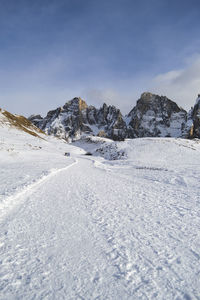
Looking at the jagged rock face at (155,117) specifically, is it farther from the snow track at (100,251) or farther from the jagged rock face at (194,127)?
the snow track at (100,251)

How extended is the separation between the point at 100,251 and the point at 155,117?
189851 mm

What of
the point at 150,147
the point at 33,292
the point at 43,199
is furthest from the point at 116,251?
the point at 150,147

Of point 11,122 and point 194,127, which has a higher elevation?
point 194,127

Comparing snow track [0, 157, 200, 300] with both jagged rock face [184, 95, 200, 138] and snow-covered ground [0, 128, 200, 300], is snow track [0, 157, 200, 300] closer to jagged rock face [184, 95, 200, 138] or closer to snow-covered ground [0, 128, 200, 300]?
snow-covered ground [0, 128, 200, 300]

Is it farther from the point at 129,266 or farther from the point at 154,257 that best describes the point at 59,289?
the point at 154,257

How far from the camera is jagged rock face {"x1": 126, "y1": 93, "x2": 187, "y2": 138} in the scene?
17012cm

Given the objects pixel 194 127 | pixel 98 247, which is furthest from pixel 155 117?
pixel 98 247

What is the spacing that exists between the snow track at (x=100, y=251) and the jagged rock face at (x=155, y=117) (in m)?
174

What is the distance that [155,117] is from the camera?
178 m

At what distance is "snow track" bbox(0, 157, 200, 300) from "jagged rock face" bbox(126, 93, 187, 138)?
174320mm

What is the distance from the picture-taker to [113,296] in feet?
6.85

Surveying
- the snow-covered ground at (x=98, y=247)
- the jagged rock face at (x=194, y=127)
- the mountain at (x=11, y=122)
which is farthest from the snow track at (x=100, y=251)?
the jagged rock face at (x=194, y=127)

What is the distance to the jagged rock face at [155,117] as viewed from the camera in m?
170

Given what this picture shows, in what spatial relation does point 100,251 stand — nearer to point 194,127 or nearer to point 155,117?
point 194,127
